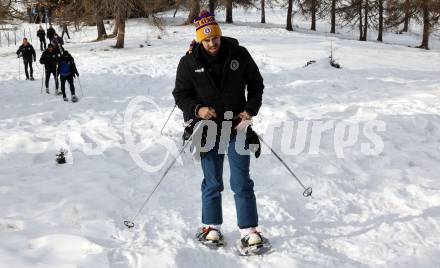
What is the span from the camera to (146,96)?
571 inches

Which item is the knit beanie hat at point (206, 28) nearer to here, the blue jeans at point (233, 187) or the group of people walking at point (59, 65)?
the blue jeans at point (233, 187)

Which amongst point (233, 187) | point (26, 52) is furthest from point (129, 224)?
point (26, 52)

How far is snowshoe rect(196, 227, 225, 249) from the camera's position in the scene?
4.62 m

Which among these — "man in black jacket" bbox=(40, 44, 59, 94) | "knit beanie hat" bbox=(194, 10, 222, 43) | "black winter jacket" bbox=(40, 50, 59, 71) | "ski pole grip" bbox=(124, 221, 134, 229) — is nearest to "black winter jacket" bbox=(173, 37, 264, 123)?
"knit beanie hat" bbox=(194, 10, 222, 43)

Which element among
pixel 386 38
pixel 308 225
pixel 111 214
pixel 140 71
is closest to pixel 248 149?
pixel 308 225

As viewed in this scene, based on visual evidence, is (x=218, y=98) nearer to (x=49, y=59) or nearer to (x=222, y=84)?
(x=222, y=84)

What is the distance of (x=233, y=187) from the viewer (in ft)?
14.8

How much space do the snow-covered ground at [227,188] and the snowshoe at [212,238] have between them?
8cm

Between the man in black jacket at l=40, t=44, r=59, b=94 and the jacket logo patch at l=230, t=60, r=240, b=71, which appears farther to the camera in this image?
the man in black jacket at l=40, t=44, r=59, b=94

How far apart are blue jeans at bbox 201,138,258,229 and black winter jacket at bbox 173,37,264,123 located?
1.27ft

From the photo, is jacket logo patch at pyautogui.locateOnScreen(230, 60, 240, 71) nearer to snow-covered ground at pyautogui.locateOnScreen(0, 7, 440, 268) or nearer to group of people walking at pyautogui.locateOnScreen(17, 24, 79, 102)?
snow-covered ground at pyautogui.locateOnScreen(0, 7, 440, 268)

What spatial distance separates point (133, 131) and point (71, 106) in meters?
4.04

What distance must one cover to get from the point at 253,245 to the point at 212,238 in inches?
17.6

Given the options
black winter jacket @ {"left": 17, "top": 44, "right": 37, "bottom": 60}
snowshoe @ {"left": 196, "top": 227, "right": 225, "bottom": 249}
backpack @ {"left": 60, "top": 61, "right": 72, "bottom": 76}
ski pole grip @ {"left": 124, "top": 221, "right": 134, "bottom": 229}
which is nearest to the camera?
snowshoe @ {"left": 196, "top": 227, "right": 225, "bottom": 249}
